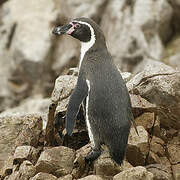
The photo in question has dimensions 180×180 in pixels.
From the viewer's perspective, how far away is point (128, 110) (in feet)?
20.0

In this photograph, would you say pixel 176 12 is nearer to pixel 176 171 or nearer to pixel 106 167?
pixel 176 171

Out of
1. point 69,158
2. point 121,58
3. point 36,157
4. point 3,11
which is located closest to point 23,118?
point 36,157

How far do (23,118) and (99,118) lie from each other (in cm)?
178

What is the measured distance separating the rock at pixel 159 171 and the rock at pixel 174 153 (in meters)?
0.38

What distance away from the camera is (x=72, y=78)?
24.2 feet

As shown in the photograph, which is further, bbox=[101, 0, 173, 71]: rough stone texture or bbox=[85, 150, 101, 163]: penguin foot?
bbox=[101, 0, 173, 71]: rough stone texture

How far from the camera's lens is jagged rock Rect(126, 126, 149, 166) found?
6164 millimetres

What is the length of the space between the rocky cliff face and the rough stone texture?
26 millimetres

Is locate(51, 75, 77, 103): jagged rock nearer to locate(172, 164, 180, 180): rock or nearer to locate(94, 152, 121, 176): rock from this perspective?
locate(94, 152, 121, 176): rock

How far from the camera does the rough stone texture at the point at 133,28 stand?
1461 cm

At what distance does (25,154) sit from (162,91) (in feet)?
5.84

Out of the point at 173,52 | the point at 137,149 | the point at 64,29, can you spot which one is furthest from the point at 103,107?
the point at 173,52

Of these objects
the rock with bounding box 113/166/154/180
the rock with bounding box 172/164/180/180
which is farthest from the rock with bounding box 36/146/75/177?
the rock with bounding box 172/164/180/180

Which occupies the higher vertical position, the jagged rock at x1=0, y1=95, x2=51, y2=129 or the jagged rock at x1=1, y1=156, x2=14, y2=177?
the jagged rock at x1=1, y1=156, x2=14, y2=177
